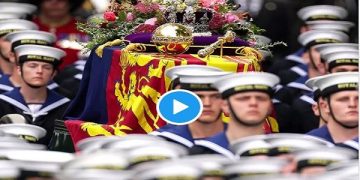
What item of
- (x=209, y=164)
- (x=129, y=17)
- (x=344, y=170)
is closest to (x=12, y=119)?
(x=129, y=17)

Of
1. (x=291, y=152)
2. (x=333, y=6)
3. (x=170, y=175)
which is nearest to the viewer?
(x=170, y=175)

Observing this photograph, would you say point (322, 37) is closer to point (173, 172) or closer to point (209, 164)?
point (209, 164)

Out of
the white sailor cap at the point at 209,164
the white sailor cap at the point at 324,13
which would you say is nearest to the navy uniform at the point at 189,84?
the white sailor cap at the point at 209,164

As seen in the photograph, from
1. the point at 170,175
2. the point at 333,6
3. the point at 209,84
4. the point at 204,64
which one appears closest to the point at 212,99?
the point at 209,84

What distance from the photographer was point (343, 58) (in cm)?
1512

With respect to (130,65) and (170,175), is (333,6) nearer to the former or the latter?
(130,65)

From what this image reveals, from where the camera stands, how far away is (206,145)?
41.8 feet

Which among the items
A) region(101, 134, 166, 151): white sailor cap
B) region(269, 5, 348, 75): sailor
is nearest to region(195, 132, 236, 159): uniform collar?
region(101, 134, 166, 151): white sailor cap

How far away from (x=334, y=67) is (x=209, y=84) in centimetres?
235

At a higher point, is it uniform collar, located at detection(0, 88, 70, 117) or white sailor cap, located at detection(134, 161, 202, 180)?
uniform collar, located at detection(0, 88, 70, 117)

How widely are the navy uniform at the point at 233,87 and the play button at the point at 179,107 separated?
0.73ft

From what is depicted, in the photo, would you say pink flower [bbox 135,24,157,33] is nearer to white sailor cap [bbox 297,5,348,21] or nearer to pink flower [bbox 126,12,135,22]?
pink flower [bbox 126,12,135,22]

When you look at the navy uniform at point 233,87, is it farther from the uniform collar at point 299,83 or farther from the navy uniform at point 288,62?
the navy uniform at point 288,62

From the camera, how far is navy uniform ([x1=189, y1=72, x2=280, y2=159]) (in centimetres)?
1265
